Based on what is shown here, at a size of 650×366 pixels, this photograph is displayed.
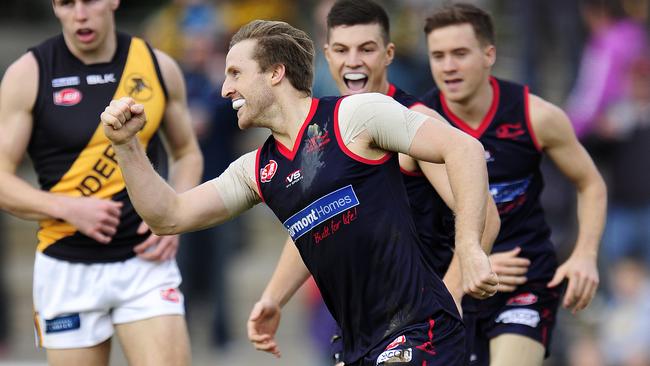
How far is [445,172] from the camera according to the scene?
259 inches

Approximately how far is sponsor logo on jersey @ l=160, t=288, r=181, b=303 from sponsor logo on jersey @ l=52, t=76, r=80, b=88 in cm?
124

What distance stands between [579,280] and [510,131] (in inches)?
34.8

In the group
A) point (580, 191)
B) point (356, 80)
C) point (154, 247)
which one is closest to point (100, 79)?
point (154, 247)

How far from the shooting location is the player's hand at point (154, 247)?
297 inches

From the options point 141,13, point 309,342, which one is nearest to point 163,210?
point 309,342

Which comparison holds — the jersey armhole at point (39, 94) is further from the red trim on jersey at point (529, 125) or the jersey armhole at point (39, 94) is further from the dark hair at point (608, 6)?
the dark hair at point (608, 6)

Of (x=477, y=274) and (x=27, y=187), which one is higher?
(x=27, y=187)

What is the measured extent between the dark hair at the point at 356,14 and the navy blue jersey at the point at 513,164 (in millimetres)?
564

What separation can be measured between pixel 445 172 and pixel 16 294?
8.82 metres

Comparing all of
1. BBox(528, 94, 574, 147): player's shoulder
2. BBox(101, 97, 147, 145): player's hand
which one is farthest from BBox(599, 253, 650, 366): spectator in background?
BBox(101, 97, 147, 145): player's hand

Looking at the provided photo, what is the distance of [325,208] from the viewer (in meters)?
6.17

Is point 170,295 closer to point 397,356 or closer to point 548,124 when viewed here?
point 397,356

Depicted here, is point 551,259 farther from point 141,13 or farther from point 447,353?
point 141,13

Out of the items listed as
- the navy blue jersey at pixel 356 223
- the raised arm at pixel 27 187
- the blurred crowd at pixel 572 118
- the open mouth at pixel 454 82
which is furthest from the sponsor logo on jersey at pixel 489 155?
the blurred crowd at pixel 572 118
